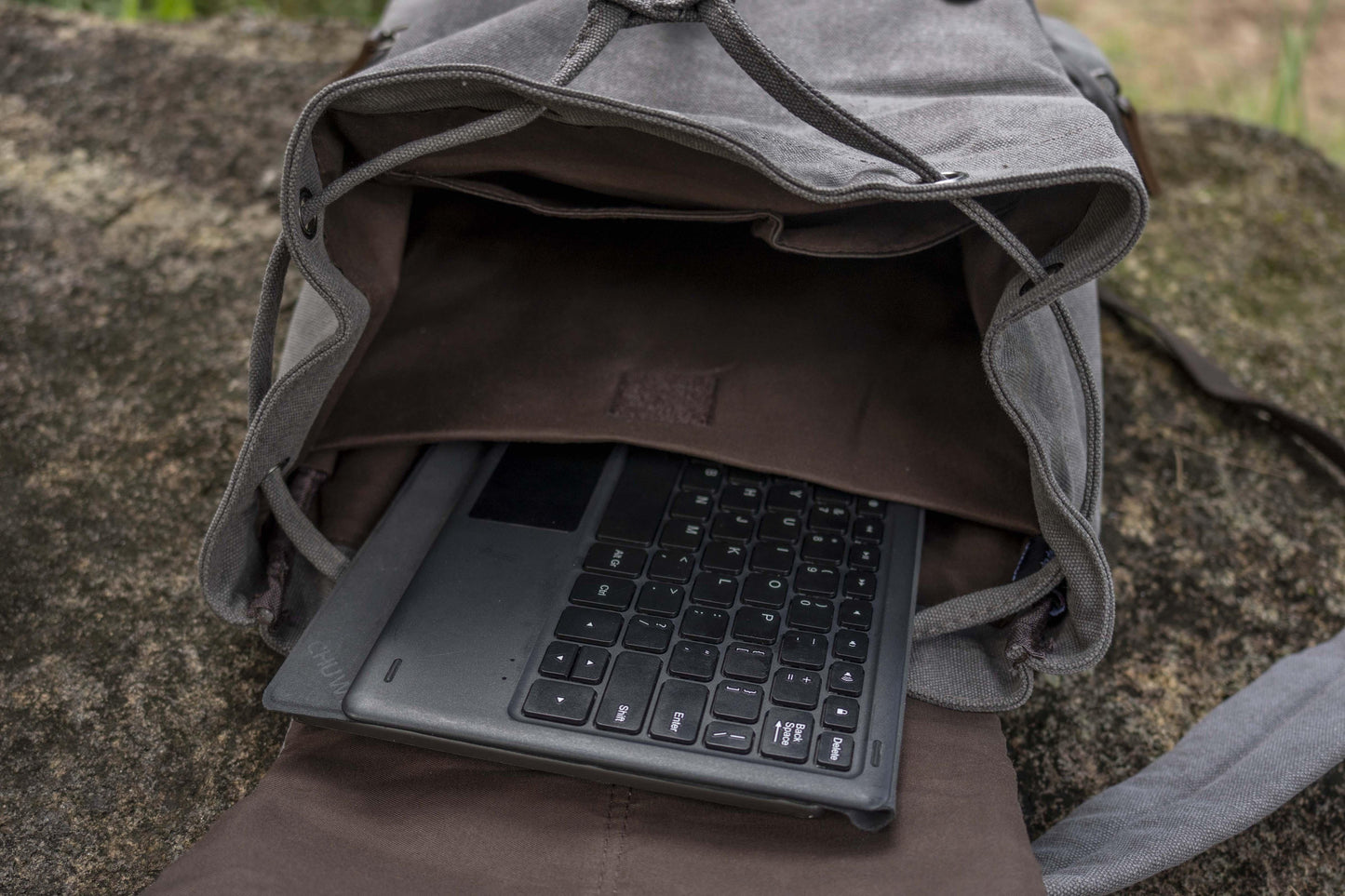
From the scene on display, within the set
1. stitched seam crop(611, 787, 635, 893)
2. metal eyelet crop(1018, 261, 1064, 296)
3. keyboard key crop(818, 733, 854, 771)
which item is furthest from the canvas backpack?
stitched seam crop(611, 787, 635, 893)

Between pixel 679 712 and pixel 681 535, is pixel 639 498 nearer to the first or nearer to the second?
pixel 681 535

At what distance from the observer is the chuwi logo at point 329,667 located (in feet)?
2.02

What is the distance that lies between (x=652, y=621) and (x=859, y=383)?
0.89ft

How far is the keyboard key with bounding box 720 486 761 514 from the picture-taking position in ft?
2.46

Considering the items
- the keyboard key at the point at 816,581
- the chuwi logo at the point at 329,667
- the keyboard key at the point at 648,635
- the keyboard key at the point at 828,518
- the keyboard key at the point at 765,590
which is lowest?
the keyboard key at the point at 828,518

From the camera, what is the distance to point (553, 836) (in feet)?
1.91

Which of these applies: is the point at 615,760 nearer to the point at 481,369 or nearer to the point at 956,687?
the point at 956,687

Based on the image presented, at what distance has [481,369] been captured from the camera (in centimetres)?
80

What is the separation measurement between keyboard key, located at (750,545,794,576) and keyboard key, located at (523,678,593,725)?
158 mm

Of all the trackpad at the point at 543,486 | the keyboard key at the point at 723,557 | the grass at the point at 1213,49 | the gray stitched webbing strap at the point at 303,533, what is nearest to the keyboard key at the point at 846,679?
the keyboard key at the point at 723,557

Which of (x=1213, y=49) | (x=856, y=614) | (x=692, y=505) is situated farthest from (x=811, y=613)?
(x=1213, y=49)

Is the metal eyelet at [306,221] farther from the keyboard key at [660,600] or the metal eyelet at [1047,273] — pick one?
the metal eyelet at [1047,273]

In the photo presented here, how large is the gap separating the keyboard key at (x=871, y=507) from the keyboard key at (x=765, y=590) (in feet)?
0.32

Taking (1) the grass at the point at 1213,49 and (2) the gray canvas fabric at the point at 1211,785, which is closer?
(2) the gray canvas fabric at the point at 1211,785
